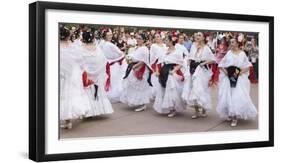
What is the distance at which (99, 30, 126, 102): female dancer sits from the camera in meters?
4.13

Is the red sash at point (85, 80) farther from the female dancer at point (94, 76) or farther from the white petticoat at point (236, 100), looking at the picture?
the white petticoat at point (236, 100)

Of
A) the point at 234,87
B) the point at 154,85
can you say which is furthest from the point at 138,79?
Answer: the point at 234,87

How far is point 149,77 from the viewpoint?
4.32 m

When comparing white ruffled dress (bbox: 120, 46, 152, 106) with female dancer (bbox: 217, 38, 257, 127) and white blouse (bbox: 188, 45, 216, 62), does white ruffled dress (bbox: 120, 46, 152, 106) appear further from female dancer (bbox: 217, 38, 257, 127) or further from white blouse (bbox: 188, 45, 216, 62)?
female dancer (bbox: 217, 38, 257, 127)

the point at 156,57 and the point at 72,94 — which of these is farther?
the point at 156,57

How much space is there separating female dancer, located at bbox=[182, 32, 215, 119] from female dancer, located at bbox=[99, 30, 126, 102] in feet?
1.89

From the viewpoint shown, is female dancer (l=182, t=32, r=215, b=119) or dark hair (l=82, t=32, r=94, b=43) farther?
female dancer (l=182, t=32, r=215, b=119)

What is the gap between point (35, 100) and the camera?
3.85m

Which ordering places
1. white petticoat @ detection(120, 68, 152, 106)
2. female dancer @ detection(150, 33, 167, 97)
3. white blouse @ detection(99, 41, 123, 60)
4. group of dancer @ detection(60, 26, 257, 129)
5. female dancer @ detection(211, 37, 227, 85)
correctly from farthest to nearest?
female dancer @ detection(211, 37, 227, 85) < female dancer @ detection(150, 33, 167, 97) < white petticoat @ detection(120, 68, 152, 106) < white blouse @ detection(99, 41, 123, 60) < group of dancer @ detection(60, 26, 257, 129)

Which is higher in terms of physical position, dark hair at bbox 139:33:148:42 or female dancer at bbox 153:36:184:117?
dark hair at bbox 139:33:148:42

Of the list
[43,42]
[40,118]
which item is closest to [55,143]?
[40,118]

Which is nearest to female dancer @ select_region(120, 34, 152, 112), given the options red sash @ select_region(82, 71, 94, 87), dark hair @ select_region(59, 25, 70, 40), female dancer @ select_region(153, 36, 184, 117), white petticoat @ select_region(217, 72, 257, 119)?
female dancer @ select_region(153, 36, 184, 117)

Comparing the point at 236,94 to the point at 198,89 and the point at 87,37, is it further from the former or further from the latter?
the point at 87,37

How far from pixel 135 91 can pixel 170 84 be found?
299 mm
